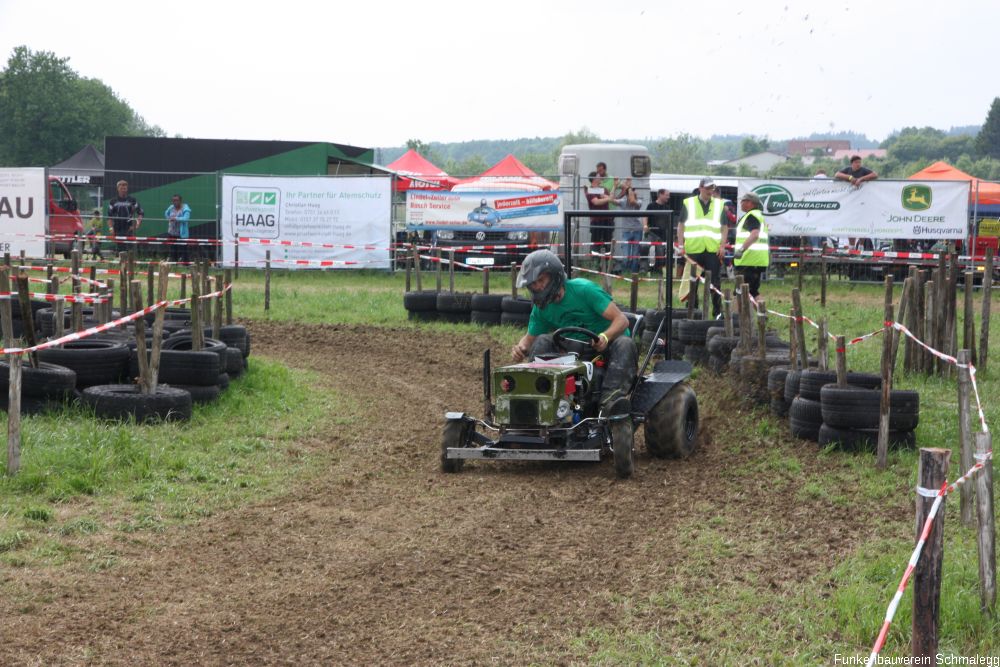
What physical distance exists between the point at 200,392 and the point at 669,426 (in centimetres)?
447

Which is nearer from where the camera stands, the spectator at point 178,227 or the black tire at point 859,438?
the black tire at point 859,438

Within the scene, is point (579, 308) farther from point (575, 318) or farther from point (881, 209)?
point (881, 209)

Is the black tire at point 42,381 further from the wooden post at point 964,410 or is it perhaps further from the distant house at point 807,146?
the distant house at point 807,146

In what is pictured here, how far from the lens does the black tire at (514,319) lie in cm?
1725

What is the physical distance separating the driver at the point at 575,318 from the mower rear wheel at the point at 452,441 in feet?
2.61

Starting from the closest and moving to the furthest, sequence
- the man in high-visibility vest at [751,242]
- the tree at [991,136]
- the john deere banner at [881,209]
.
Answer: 1. the man in high-visibility vest at [751,242]
2. the john deere banner at [881,209]
3. the tree at [991,136]

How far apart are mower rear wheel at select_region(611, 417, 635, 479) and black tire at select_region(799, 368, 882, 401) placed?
1.90 metres

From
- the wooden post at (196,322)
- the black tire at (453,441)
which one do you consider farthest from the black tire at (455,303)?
the black tire at (453,441)

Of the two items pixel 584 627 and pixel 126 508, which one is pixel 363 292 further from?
pixel 584 627

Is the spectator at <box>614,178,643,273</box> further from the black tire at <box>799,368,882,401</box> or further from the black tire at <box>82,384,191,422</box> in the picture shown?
the black tire at <box>82,384,191,422</box>

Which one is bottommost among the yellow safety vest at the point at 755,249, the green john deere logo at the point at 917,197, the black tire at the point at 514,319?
the black tire at the point at 514,319

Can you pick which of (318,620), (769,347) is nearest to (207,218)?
(769,347)

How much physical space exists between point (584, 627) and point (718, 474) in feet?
11.7

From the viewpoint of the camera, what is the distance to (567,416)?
342 inches
